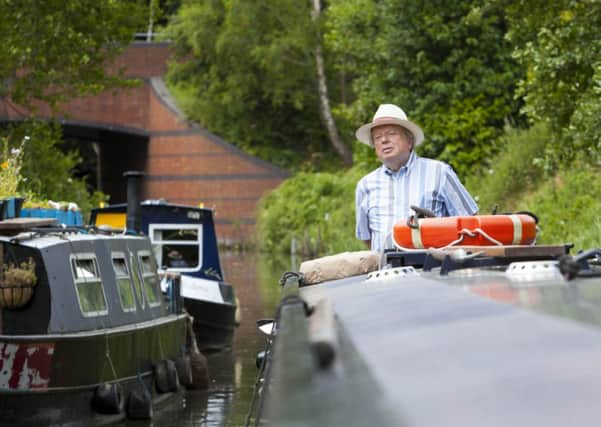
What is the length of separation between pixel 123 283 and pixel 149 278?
1.24m

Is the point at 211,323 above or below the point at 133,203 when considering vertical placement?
below

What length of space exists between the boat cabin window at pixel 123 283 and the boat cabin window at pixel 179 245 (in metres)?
8.32

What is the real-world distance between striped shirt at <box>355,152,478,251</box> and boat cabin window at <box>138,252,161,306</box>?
7.15 metres

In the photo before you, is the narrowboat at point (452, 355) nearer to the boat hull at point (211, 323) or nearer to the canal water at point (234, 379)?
the canal water at point (234, 379)

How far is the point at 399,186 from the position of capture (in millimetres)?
7020

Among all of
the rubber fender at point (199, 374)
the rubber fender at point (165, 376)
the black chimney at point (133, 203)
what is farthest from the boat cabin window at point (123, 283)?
the black chimney at point (133, 203)

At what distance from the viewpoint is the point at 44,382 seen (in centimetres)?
1096

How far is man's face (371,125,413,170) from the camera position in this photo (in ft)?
23.1

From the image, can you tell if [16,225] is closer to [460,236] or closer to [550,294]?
[460,236]

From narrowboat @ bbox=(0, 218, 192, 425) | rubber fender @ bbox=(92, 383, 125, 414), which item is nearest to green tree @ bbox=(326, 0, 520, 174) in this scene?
narrowboat @ bbox=(0, 218, 192, 425)

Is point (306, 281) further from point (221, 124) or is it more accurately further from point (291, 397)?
point (221, 124)

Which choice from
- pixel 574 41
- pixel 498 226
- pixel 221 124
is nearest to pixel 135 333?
pixel 574 41

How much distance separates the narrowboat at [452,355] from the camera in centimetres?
221

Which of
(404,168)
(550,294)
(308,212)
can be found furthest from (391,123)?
(308,212)
